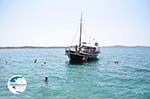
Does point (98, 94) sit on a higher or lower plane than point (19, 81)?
lower

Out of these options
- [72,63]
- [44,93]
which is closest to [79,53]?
[72,63]

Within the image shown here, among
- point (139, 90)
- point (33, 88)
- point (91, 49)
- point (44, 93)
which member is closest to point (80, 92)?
point (44, 93)

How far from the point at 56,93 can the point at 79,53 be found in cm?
3296

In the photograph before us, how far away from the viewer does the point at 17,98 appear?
82.2ft

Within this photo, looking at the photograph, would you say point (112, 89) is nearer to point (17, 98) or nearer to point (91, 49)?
point (17, 98)

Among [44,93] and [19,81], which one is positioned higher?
[19,81]

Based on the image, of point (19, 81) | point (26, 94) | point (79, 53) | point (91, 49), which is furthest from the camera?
point (91, 49)

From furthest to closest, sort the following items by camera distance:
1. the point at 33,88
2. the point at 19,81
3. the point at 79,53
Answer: the point at 79,53, the point at 33,88, the point at 19,81

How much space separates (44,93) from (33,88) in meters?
3.17

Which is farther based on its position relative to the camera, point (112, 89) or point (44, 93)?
point (112, 89)

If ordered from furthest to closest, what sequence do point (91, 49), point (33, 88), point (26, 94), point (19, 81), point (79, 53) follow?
point (91, 49) → point (79, 53) → point (33, 88) → point (26, 94) → point (19, 81)

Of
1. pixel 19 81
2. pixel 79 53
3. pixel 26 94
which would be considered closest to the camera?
pixel 19 81

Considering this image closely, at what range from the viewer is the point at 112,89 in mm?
31453

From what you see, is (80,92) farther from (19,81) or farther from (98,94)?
(19,81)
